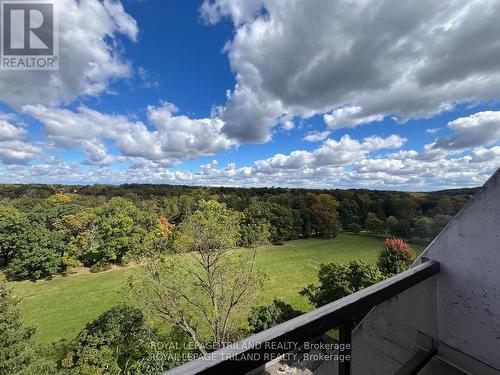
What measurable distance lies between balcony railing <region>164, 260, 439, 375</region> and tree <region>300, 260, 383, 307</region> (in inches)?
447

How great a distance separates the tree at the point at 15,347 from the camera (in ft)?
21.3

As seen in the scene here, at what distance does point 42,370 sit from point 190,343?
443cm

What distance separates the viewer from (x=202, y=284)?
29.9 ft

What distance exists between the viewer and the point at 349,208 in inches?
1641

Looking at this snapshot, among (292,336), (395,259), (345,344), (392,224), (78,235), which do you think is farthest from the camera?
(392,224)

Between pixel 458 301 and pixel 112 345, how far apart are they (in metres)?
10.4

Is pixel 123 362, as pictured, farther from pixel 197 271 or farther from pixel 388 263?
pixel 388 263

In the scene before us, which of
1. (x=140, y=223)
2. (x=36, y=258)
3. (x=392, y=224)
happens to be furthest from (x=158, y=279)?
(x=392, y=224)

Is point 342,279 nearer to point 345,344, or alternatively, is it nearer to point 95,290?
point 345,344

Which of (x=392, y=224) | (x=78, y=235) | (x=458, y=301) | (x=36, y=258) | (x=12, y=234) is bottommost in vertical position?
(x=36, y=258)

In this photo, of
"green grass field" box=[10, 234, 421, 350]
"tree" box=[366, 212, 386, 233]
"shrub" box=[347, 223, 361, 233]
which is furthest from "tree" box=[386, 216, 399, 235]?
"shrub" box=[347, 223, 361, 233]

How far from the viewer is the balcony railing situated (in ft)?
2.07

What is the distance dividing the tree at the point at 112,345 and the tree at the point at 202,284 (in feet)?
3.72

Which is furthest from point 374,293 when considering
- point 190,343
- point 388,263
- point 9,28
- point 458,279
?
point 388,263
